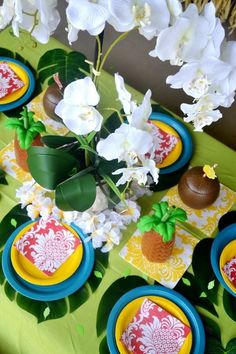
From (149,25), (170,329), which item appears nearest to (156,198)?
(170,329)

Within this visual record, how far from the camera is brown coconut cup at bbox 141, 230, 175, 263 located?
1.14 metres

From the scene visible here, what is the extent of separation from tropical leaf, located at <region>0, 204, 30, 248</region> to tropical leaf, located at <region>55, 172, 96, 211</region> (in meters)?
0.24

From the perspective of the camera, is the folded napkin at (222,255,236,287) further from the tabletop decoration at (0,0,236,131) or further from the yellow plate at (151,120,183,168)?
the tabletop decoration at (0,0,236,131)

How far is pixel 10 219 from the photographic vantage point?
1.29 meters

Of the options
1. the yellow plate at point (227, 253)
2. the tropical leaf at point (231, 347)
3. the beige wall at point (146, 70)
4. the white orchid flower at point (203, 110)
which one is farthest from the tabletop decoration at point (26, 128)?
the beige wall at point (146, 70)

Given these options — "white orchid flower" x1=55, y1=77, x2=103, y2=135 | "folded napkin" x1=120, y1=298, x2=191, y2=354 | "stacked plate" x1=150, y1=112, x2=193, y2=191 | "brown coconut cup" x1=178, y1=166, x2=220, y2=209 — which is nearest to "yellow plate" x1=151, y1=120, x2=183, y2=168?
"stacked plate" x1=150, y1=112, x2=193, y2=191

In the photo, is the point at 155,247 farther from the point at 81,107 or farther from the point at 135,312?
the point at 81,107

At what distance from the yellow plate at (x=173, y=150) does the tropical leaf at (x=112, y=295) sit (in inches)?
14.2

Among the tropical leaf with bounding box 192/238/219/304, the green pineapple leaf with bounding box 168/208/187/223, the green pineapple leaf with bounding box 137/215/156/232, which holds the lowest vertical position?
the tropical leaf with bounding box 192/238/219/304

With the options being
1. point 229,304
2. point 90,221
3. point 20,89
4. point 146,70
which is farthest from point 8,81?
point 146,70

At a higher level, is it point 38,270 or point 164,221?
point 164,221

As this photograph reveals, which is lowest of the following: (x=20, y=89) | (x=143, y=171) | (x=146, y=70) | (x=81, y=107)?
(x=146, y=70)

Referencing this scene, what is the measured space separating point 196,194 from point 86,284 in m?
0.37

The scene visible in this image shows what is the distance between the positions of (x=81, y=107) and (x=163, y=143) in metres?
0.61
